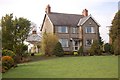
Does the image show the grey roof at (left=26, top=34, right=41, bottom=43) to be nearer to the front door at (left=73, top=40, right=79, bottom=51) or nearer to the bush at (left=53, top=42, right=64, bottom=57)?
the front door at (left=73, top=40, right=79, bottom=51)

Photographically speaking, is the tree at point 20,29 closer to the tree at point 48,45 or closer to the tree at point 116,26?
the tree at point 48,45

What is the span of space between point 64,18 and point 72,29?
2.96 meters

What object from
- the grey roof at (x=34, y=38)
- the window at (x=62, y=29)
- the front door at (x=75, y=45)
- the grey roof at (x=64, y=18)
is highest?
the grey roof at (x=64, y=18)

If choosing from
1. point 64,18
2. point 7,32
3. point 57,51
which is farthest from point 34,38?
point 7,32

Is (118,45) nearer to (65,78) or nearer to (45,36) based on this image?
(45,36)

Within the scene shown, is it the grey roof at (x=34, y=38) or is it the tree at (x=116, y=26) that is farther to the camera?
the grey roof at (x=34, y=38)

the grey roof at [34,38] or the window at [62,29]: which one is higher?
the window at [62,29]

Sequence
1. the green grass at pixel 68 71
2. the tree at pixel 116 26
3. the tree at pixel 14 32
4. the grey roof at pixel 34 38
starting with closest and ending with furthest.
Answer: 1. the green grass at pixel 68 71
2. the tree at pixel 14 32
3. the tree at pixel 116 26
4. the grey roof at pixel 34 38

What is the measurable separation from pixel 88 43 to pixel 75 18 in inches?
243

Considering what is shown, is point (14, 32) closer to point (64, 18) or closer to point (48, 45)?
point (48, 45)

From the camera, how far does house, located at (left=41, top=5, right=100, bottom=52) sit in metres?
57.8

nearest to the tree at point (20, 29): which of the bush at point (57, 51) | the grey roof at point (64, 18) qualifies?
the bush at point (57, 51)

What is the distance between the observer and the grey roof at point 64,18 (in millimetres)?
57844

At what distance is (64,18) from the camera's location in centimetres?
5975
